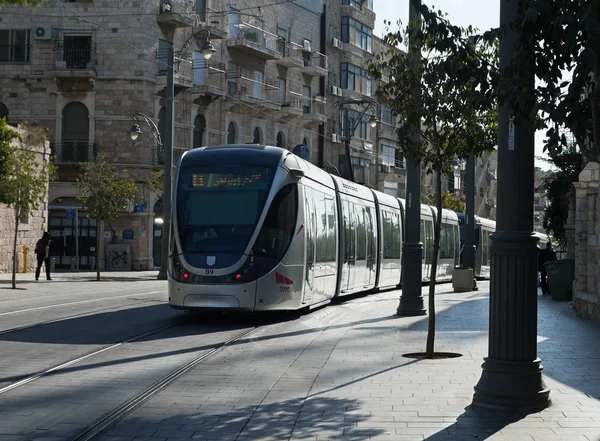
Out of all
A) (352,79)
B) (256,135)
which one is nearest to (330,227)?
(256,135)

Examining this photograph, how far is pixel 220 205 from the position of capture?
704 inches

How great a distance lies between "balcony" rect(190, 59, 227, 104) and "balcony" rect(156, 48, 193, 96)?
0.74 meters

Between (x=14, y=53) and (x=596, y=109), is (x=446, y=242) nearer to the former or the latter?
(x=14, y=53)

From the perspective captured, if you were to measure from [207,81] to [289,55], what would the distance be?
1005cm

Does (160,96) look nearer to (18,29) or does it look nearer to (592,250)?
(18,29)

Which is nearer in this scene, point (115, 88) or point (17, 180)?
point (17, 180)

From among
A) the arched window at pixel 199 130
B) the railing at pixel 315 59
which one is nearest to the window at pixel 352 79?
the railing at pixel 315 59

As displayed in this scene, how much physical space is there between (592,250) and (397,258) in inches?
478

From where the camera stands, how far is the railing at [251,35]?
5431 centimetres

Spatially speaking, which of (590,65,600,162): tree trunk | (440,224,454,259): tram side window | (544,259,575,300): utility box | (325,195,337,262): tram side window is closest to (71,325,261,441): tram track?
(590,65,600,162): tree trunk

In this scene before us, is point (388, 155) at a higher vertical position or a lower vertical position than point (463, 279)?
higher

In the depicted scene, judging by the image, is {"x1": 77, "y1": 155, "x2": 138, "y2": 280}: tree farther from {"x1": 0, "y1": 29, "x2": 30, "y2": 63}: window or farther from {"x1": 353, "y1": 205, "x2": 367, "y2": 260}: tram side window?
{"x1": 353, "y1": 205, "x2": 367, "y2": 260}: tram side window

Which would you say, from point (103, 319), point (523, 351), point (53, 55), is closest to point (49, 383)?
point (523, 351)

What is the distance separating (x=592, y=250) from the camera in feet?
66.0
